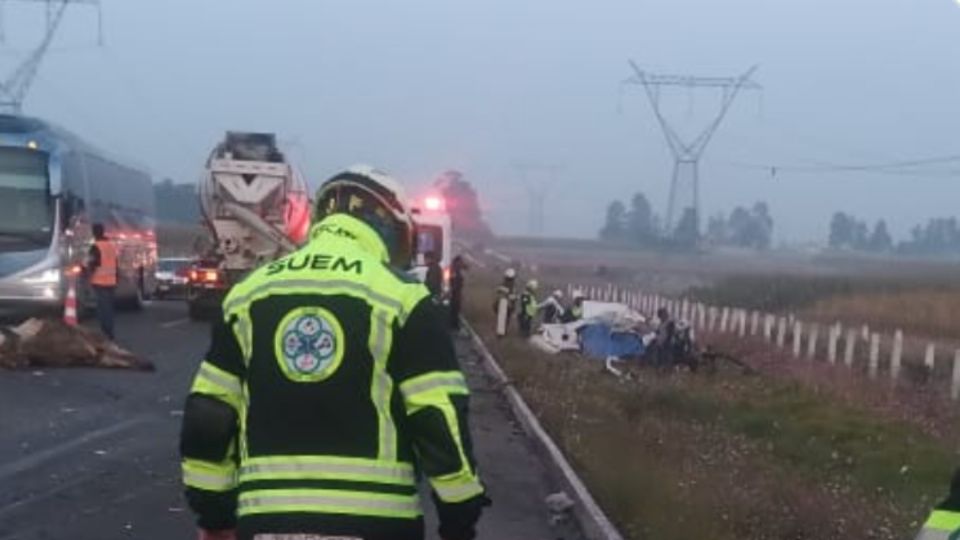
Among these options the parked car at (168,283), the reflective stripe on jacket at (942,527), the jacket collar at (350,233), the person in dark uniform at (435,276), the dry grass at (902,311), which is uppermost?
the jacket collar at (350,233)

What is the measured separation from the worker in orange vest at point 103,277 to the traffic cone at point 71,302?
463 mm

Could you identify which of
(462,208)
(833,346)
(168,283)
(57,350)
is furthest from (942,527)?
(462,208)

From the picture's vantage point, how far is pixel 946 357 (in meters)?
30.1

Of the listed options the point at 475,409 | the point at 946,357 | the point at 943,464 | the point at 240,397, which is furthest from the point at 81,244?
the point at 240,397

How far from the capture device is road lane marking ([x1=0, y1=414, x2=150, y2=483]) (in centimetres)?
1369

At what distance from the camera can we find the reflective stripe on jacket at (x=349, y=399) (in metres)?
4.30

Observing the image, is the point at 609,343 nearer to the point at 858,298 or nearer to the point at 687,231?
the point at 858,298

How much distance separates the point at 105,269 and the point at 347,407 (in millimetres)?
22494

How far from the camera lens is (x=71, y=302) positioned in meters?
27.8

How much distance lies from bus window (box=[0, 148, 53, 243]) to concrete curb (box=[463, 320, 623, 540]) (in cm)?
864

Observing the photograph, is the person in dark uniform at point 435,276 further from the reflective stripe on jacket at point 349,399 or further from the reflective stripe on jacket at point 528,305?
the reflective stripe on jacket at point 349,399

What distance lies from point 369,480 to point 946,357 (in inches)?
1066

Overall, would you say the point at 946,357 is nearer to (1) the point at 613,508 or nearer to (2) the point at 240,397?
(1) the point at 613,508

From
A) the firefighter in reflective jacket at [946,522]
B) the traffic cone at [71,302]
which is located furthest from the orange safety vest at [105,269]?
the firefighter in reflective jacket at [946,522]
